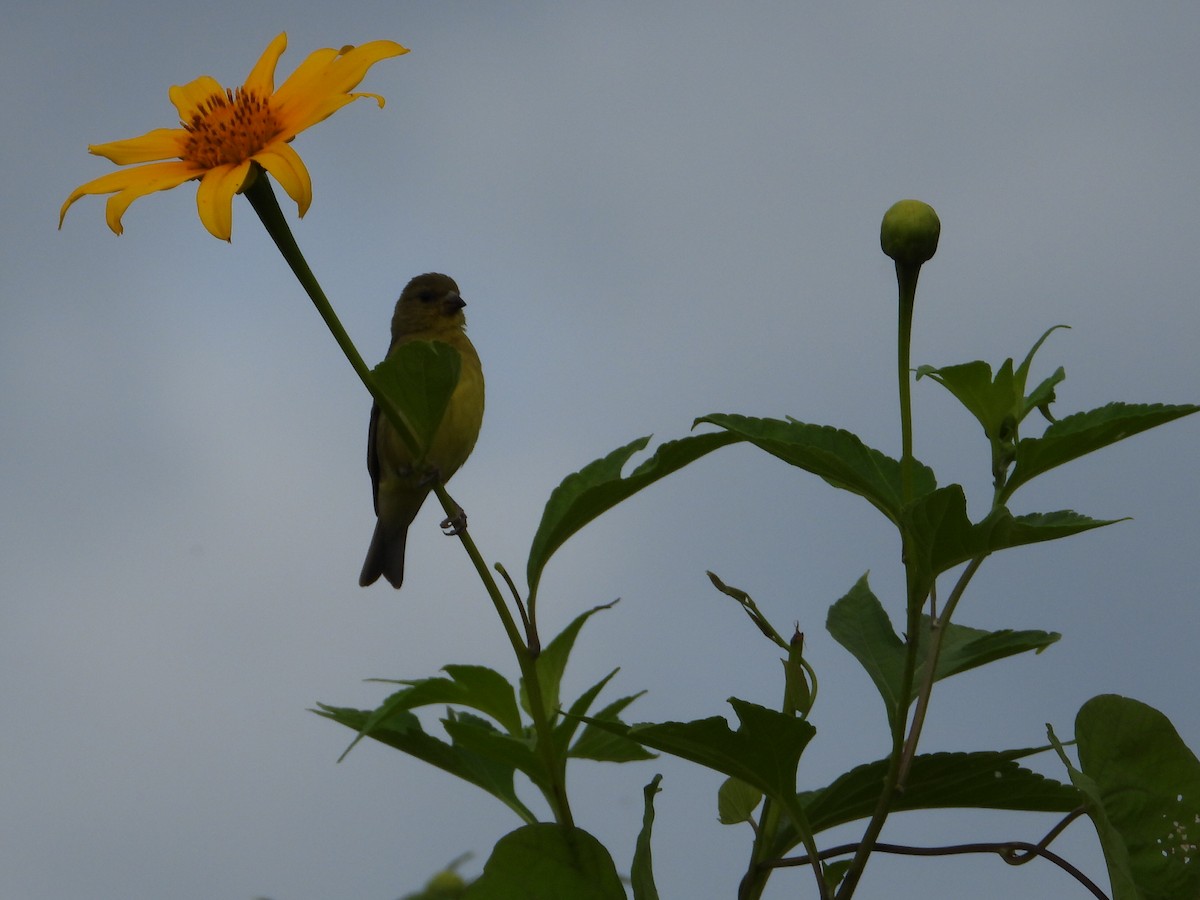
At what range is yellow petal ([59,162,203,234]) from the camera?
1874mm

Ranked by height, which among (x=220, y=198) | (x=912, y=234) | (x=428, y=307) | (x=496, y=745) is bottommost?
(x=496, y=745)

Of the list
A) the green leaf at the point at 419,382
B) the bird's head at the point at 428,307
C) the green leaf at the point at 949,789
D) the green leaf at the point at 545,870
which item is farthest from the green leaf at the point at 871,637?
the bird's head at the point at 428,307

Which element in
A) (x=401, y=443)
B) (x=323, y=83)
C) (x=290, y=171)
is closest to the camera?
(x=290, y=171)

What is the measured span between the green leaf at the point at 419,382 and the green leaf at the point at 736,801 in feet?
2.83

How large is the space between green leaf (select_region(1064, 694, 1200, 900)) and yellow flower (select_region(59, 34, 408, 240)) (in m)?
1.50

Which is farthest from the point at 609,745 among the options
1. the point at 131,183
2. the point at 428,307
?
the point at 428,307

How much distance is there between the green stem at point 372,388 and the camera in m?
1.88

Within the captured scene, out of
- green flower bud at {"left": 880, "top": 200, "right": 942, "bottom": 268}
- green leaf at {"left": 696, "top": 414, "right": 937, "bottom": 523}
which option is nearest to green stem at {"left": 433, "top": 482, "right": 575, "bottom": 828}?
green leaf at {"left": 696, "top": 414, "right": 937, "bottom": 523}

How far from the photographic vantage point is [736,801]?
7.83 ft

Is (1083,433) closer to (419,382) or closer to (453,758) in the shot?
(419,382)

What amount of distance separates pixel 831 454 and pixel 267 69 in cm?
106

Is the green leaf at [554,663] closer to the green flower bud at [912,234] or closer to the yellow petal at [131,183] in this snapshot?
the green flower bud at [912,234]

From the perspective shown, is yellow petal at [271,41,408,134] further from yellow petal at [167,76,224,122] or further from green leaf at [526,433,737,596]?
green leaf at [526,433,737,596]

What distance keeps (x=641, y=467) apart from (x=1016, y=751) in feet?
2.52
